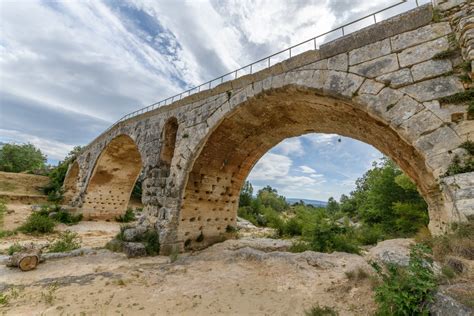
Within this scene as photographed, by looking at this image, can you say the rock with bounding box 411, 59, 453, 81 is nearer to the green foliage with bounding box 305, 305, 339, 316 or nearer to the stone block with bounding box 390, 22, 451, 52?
the stone block with bounding box 390, 22, 451, 52

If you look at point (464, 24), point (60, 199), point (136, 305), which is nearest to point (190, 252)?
point (136, 305)

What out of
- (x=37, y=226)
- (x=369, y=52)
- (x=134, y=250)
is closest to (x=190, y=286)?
(x=134, y=250)

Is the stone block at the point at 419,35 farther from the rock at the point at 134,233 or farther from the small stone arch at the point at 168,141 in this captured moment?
the rock at the point at 134,233

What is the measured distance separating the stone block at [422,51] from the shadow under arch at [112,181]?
1113 centimetres

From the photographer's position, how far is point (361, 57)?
4.34m

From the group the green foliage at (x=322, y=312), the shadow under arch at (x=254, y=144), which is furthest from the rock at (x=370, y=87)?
the green foliage at (x=322, y=312)

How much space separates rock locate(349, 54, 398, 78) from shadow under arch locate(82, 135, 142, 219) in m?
10.5

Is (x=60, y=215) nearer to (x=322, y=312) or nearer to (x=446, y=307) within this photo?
(x=322, y=312)

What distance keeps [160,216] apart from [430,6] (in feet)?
24.2

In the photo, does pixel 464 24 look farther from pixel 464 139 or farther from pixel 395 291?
pixel 395 291

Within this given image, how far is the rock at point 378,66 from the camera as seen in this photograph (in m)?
4.00

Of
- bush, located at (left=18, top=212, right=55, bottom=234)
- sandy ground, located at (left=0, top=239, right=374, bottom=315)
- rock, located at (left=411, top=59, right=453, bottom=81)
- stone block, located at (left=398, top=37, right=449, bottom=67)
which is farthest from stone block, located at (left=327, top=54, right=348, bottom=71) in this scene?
bush, located at (left=18, top=212, right=55, bottom=234)

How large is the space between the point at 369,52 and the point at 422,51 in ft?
2.54

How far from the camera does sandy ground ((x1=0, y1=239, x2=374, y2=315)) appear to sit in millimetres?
3414
